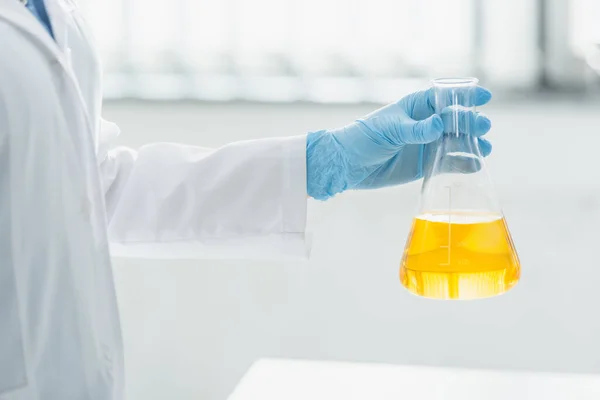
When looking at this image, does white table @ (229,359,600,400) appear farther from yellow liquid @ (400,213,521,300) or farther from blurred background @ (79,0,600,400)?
blurred background @ (79,0,600,400)

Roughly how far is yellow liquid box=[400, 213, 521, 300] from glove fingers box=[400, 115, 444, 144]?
105mm

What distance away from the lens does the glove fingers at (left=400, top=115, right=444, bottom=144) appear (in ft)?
3.14

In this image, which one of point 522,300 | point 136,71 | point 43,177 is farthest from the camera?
point 136,71

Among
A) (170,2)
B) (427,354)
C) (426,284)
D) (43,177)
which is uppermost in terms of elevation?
(170,2)

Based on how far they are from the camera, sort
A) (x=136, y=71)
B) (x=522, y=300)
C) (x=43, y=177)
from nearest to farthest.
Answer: (x=43, y=177), (x=522, y=300), (x=136, y=71)

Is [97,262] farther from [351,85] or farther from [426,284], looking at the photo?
[351,85]

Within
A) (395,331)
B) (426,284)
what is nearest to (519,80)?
(395,331)

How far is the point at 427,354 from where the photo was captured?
194cm

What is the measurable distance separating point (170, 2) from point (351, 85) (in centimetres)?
50

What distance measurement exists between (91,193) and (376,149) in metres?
0.41

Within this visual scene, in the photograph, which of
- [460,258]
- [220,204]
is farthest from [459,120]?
[220,204]

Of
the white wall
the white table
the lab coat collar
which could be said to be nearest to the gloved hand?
the white table

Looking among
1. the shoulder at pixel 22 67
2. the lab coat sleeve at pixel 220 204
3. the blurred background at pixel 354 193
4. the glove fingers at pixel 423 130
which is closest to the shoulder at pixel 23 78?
the shoulder at pixel 22 67

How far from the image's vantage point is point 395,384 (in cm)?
113
